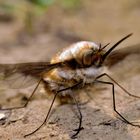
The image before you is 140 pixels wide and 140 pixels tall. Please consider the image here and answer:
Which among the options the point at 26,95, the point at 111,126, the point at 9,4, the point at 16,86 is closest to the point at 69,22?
the point at 9,4

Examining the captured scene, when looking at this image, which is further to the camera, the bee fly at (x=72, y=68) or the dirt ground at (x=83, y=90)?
the bee fly at (x=72, y=68)

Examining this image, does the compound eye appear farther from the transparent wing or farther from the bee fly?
the transparent wing

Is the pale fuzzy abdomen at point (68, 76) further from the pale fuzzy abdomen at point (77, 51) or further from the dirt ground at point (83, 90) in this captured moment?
the dirt ground at point (83, 90)

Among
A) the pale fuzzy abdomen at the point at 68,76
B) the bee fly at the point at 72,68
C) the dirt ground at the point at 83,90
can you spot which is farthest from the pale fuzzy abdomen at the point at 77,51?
the dirt ground at the point at 83,90

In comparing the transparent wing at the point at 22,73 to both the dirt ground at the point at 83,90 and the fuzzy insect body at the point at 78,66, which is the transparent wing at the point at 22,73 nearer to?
the fuzzy insect body at the point at 78,66

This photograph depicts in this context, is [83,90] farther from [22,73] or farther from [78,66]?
[22,73]

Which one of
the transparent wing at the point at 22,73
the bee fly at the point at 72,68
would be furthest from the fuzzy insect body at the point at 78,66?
the transparent wing at the point at 22,73

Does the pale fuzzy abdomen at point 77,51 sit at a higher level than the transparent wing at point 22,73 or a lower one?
higher
